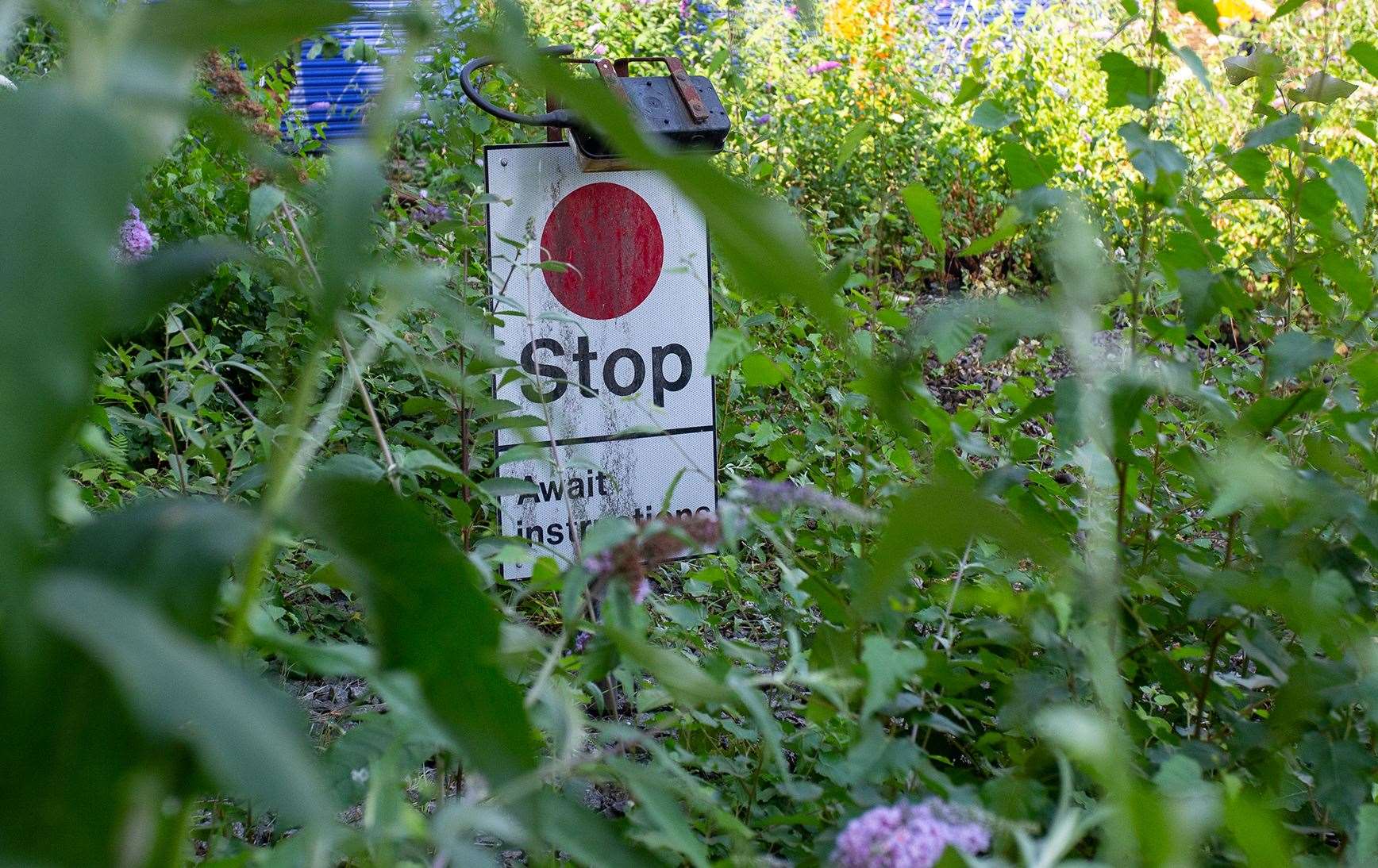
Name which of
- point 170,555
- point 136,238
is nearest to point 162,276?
point 170,555

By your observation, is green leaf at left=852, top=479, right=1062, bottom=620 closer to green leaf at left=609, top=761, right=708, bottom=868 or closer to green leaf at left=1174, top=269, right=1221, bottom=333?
green leaf at left=609, top=761, right=708, bottom=868

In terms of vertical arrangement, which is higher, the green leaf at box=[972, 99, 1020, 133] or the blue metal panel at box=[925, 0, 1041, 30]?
the blue metal panel at box=[925, 0, 1041, 30]

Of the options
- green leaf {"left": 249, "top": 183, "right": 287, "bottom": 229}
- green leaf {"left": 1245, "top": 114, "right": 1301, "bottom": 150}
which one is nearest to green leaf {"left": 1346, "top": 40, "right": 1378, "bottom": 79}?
green leaf {"left": 1245, "top": 114, "right": 1301, "bottom": 150}

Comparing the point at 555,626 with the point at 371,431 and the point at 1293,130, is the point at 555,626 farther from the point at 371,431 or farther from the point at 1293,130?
the point at 1293,130

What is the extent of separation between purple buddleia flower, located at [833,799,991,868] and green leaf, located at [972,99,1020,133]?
70 cm

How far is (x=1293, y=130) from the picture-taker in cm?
107

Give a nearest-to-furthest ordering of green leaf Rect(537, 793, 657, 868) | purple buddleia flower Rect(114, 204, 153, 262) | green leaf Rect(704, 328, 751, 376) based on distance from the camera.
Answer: green leaf Rect(537, 793, 657, 868)
green leaf Rect(704, 328, 751, 376)
purple buddleia flower Rect(114, 204, 153, 262)

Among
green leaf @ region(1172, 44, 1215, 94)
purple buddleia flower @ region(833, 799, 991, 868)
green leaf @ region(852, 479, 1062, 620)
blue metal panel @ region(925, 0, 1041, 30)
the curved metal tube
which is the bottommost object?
purple buddleia flower @ region(833, 799, 991, 868)

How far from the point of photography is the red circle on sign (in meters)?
2.35

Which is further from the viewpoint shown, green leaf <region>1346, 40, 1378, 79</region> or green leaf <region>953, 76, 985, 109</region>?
green leaf <region>953, 76, 985, 109</region>

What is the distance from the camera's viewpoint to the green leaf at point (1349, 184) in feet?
3.37

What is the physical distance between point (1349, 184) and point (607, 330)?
1.55 meters

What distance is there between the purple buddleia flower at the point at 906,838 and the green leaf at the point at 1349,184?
70 cm

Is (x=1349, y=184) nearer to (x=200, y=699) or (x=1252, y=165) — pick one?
(x=1252, y=165)
